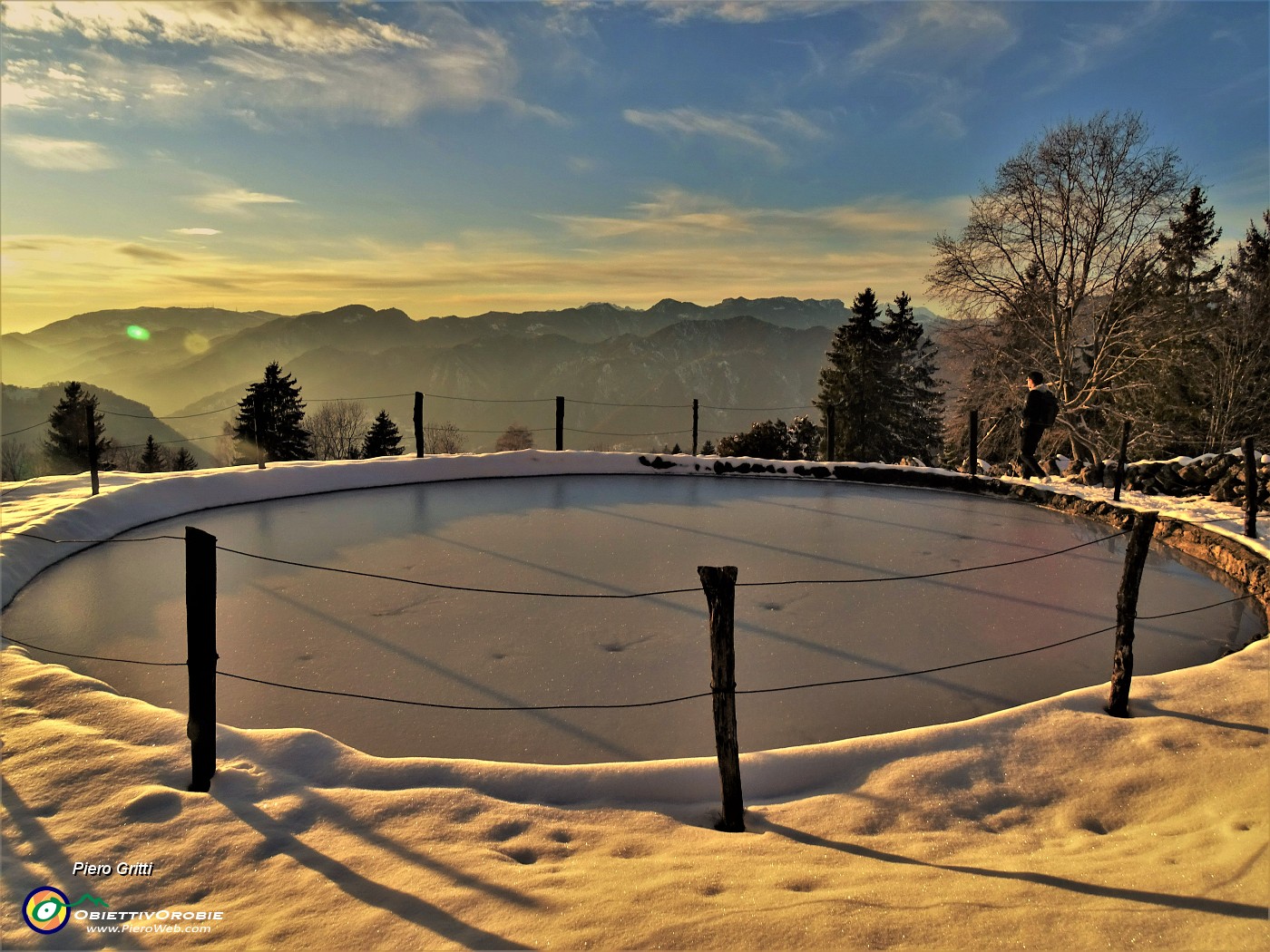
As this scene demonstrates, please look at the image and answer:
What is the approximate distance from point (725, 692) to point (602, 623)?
262cm

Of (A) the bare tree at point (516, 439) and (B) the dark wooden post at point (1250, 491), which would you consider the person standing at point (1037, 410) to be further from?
(A) the bare tree at point (516, 439)

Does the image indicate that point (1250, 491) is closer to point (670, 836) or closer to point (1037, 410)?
point (1037, 410)

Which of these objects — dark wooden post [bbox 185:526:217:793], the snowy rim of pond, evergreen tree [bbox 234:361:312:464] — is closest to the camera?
dark wooden post [bbox 185:526:217:793]

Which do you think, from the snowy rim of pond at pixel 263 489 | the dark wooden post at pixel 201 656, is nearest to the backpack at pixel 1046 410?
the snowy rim of pond at pixel 263 489

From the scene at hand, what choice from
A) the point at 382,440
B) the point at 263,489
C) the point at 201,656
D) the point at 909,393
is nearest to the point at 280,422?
the point at 382,440

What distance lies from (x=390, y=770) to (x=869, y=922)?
2168 mm

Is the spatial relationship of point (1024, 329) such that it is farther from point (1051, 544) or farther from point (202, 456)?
point (202, 456)

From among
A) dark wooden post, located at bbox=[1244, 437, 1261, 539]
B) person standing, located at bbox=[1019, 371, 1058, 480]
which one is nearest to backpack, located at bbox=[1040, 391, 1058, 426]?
person standing, located at bbox=[1019, 371, 1058, 480]

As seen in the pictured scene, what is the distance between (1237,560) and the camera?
7.21 meters

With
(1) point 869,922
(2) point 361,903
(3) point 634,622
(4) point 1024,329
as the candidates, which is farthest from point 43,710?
(4) point 1024,329

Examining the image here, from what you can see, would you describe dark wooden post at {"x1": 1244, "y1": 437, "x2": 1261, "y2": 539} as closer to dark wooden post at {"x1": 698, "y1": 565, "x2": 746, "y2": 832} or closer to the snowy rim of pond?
the snowy rim of pond

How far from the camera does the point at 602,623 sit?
18.9 ft

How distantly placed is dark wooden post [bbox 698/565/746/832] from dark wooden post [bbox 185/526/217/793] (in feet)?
7.30

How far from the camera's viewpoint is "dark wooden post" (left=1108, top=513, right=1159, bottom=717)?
4098 millimetres
